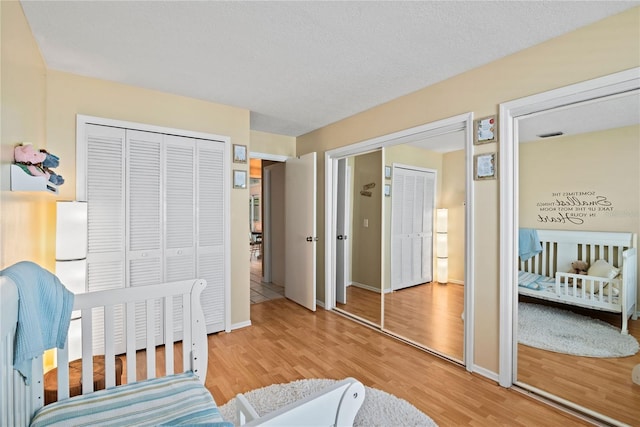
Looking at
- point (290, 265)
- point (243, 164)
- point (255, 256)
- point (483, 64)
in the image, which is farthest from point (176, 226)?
point (255, 256)

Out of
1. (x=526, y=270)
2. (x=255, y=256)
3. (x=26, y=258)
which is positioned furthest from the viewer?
(x=255, y=256)

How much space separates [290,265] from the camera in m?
4.37

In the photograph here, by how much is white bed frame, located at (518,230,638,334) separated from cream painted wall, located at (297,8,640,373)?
0.29m

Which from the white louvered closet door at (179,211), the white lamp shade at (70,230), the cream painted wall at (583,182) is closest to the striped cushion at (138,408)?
the white lamp shade at (70,230)

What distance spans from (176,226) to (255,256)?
6.06 m

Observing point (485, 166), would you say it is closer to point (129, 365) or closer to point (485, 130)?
Result: point (485, 130)

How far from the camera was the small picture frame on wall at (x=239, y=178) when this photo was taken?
3395mm

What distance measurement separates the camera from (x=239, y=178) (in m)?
3.41

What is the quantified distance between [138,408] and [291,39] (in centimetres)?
219

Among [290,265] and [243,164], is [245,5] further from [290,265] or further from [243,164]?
[290,265]

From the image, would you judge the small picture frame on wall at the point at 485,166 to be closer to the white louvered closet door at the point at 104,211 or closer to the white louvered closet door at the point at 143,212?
the white louvered closet door at the point at 143,212

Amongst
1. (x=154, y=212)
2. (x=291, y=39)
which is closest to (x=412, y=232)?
(x=291, y=39)

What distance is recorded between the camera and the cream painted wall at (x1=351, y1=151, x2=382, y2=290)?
4.23 metres

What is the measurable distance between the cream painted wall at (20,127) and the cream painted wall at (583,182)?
3.14m
